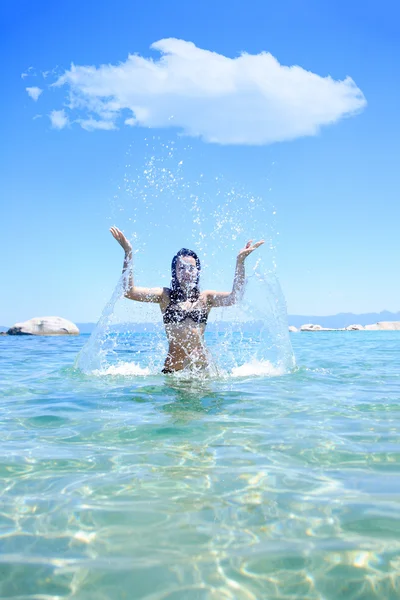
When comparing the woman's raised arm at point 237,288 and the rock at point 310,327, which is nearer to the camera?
the woman's raised arm at point 237,288

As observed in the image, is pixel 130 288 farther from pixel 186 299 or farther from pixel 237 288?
pixel 237 288

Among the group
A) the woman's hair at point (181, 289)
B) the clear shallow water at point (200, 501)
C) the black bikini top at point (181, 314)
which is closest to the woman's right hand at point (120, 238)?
the woman's hair at point (181, 289)

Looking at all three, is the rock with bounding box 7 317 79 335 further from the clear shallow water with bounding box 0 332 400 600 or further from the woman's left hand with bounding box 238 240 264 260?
the clear shallow water with bounding box 0 332 400 600

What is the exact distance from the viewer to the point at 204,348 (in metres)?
7.19

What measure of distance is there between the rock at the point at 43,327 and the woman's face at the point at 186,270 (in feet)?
111

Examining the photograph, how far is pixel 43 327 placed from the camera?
129ft

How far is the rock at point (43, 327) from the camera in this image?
128 ft

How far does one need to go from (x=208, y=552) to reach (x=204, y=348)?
496 centimetres

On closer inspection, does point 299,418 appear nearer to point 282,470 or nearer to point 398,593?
point 282,470

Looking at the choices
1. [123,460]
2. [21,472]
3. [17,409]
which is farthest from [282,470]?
[17,409]

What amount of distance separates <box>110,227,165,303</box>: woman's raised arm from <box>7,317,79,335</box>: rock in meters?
33.7

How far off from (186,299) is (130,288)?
78cm

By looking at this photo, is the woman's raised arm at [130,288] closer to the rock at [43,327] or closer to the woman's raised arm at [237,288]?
the woman's raised arm at [237,288]

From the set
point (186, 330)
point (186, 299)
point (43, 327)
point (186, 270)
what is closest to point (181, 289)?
point (186, 299)
